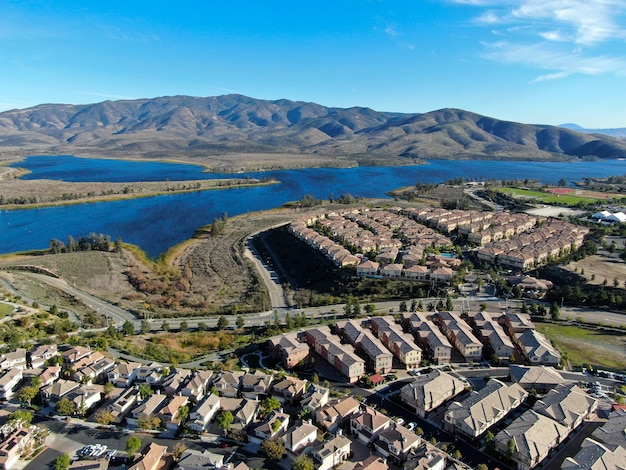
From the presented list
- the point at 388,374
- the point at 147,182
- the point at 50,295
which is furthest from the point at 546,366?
the point at 147,182

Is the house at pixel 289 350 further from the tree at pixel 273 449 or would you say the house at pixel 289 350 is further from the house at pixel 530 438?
the house at pixel 530 438

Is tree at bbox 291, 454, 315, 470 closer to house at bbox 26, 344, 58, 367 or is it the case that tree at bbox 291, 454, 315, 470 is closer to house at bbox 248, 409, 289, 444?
house at bbox 248, 409, 289, 444

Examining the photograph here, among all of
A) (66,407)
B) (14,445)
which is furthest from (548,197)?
(14,445)

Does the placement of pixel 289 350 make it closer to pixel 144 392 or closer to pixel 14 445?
pixel 144 392

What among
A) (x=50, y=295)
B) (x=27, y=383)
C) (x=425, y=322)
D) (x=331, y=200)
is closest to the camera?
(x=27, y=383)

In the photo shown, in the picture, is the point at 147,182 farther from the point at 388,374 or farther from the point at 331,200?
the point at 388,374

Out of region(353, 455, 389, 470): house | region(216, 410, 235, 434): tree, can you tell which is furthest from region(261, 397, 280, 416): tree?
region(353, 455, 389, 470): house
